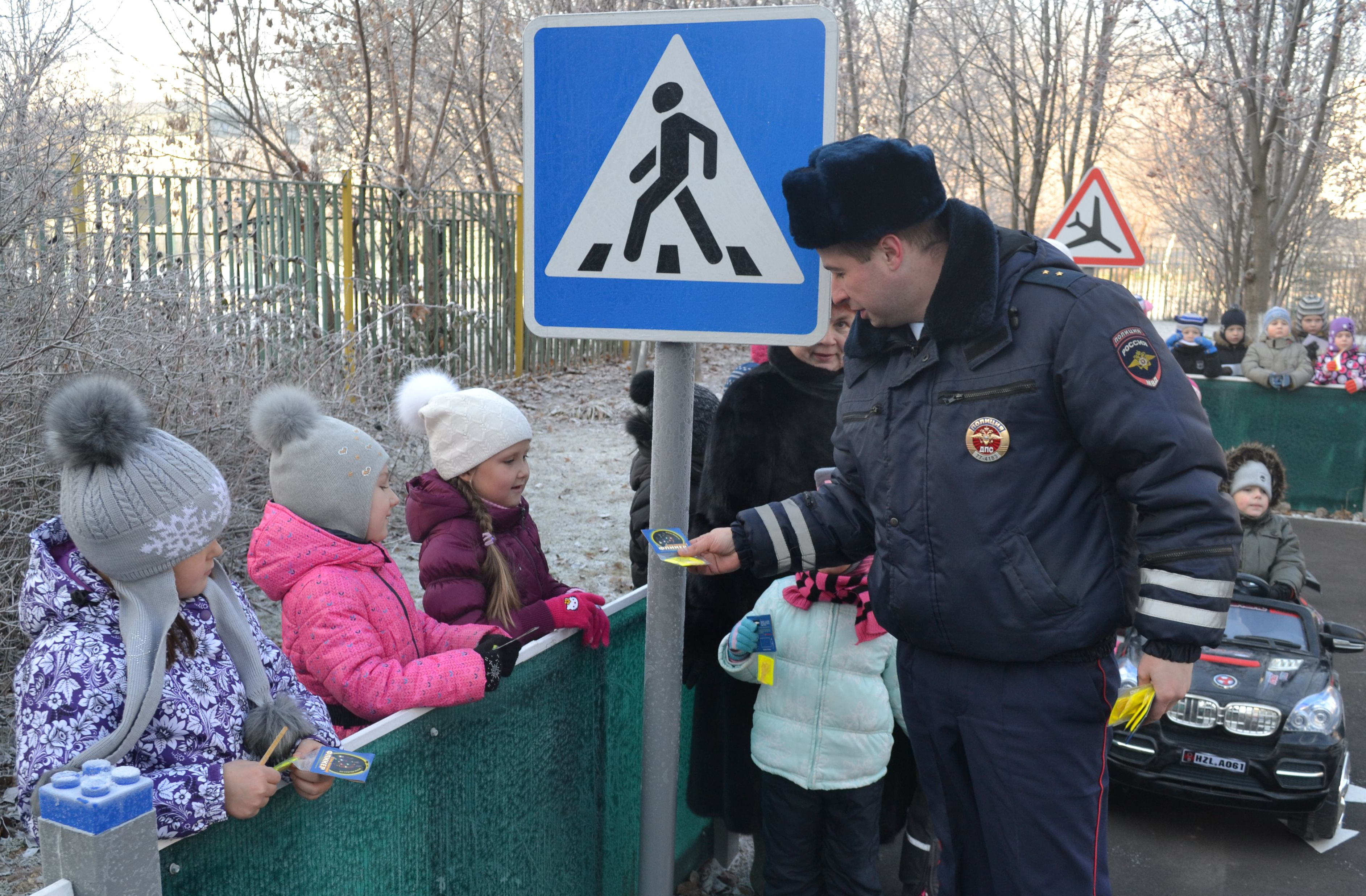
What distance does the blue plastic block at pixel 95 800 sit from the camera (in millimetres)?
1549

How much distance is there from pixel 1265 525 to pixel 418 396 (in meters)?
4.70

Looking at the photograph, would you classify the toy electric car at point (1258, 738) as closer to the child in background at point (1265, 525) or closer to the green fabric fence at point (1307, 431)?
the child in background at point (1265, 525)

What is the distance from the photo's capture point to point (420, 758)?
234 cm

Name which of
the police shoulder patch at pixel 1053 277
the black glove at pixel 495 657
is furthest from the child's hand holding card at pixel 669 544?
the police shoulder patch at pixel 1053 277

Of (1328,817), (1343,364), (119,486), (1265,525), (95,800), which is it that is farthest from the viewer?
(1343,364)

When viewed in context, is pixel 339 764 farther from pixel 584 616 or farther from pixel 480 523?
pixel 480 523

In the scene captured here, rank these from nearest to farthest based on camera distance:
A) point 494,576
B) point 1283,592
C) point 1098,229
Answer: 1. point 494,576
2. point 1283,592
3. point 1098,229

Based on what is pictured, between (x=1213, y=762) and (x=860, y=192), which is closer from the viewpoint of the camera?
(x=860, y=192)

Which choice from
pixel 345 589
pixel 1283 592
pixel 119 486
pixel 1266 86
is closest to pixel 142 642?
pixel 119 486

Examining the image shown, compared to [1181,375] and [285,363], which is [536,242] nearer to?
[1181,375]

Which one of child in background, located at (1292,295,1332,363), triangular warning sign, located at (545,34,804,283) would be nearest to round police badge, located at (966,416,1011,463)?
triangular warning sign, located at (545,34,804,283)

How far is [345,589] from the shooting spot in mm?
2684

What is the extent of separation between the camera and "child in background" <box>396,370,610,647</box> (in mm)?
3146

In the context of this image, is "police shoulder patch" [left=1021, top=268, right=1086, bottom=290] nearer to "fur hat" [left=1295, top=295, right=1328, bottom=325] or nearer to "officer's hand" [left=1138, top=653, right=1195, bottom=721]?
"officer's hand" [left=1138, top=653, right=1195, bottom=721]
